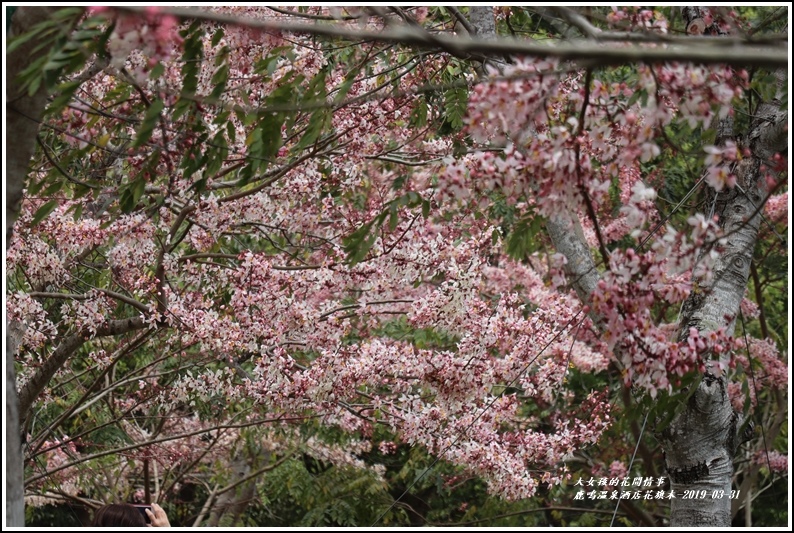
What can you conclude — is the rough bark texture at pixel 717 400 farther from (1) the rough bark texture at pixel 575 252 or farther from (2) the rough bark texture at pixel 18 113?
(2) the rough bark texture at pixel 18 113

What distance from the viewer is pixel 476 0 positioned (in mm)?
2447

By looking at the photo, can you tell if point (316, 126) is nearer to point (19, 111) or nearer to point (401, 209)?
point (19, 111)

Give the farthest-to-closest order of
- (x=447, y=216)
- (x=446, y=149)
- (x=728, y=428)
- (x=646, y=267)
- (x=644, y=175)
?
(x=644, y=175), (x=447, y=216), (x=446, y=149), (x=728, y=428), (x=646, y=267)

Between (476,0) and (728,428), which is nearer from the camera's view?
(476,0)

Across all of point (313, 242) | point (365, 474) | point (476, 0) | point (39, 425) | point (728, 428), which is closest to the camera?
point (476, 0)

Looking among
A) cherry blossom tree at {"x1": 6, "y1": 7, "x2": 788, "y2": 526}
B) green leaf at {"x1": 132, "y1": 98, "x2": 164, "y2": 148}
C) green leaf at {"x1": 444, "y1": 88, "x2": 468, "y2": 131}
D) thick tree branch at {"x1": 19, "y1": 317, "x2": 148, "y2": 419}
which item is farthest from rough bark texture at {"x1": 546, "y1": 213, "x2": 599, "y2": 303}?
thick tree branch at {"x1": 19, "y1": 317, "x2": 148, "y2": 419}

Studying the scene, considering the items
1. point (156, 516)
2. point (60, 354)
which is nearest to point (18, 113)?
point (60, 354)

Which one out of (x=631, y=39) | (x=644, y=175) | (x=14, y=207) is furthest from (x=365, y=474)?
(x=631, y=39)

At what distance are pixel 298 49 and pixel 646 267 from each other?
2.24 meters

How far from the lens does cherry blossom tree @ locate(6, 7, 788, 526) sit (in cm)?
201

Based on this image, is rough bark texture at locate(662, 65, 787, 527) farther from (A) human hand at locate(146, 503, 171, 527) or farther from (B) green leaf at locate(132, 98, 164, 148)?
(A) human hand at locate(146, 503, 171, 527)

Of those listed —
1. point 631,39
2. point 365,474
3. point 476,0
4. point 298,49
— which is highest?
point 298,49

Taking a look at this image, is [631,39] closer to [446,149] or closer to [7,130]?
[7,130]

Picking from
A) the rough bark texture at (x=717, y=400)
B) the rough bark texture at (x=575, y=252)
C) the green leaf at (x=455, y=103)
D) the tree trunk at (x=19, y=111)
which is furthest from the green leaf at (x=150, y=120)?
the rough bark texture at (x=717, y=400)
